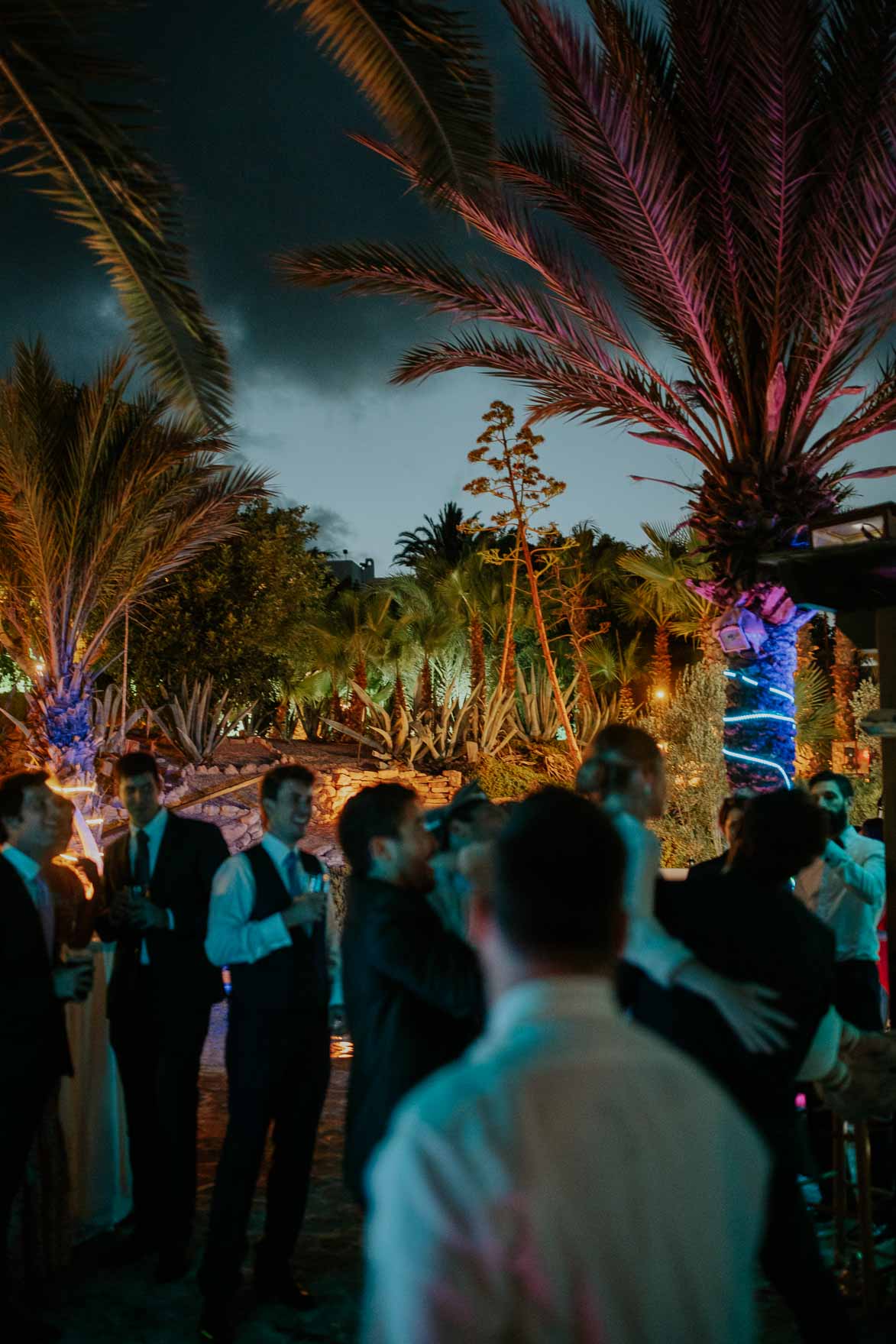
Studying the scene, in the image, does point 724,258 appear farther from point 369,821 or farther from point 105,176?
point 369,821

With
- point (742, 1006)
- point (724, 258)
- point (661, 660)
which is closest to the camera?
point (742, 1006)

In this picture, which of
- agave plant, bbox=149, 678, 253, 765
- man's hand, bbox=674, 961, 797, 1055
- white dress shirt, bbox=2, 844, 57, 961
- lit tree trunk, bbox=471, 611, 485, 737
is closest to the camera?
man's hand, bbox=674, 961, 797, 1055

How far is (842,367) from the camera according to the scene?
934 centimetres

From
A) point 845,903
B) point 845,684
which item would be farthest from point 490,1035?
point 845,684

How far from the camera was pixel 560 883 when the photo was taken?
1.34 meters

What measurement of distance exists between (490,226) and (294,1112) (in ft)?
26.5

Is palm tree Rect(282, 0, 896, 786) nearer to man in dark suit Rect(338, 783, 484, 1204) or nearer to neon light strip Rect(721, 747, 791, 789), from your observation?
neon light strip Rect(721, 747, 791, 789)

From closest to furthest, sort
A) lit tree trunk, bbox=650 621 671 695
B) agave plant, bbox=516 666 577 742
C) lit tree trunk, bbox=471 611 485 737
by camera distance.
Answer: lit tree trunk, bbox=471 611 485 737 < agave plant, bbox=516 666 577 742 < lit tree trunk, bbox=650 621 671 695

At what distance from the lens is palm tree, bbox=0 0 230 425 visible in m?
4.55

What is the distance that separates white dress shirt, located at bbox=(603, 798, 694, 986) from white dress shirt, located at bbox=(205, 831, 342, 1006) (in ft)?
4.49

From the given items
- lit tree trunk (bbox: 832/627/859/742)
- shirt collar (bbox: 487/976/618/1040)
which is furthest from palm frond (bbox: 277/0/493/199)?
lit tree trunk (bbox: 832/627/859/742)

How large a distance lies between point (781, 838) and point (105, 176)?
434 cm

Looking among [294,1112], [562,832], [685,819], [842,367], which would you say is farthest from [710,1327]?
[685,819]

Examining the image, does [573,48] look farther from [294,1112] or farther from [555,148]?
[294,1112]
